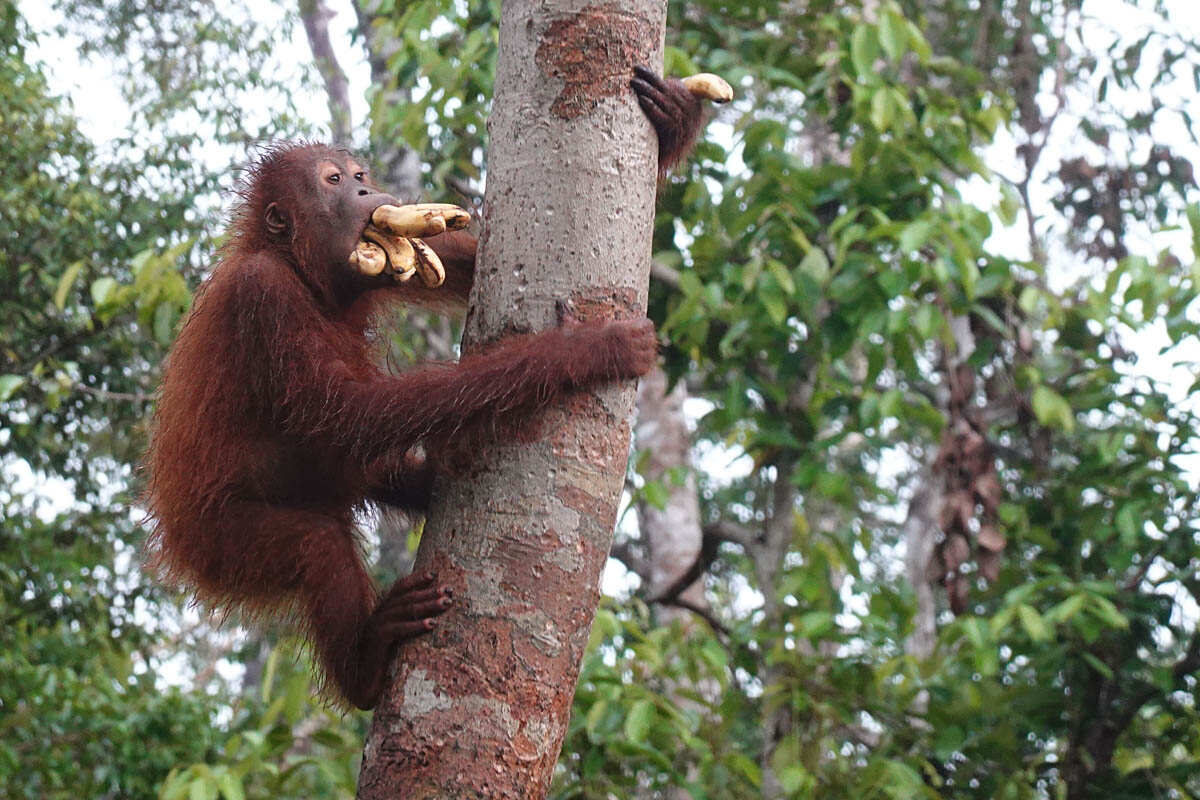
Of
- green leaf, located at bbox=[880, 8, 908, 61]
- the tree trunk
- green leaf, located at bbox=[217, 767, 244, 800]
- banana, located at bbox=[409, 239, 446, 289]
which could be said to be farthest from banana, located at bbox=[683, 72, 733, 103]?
green leaf, located at bbox=[217, 767, 244, 800]

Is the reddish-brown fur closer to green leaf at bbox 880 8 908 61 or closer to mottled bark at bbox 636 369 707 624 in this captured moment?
green leaf at bbox 880 8 908 61

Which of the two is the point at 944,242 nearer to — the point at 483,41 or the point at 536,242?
the point at 483,41

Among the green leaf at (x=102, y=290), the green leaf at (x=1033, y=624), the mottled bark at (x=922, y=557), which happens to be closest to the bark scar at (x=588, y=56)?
the green leaf at (x=1033, y=624)

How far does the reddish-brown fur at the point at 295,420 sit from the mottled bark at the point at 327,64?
4725 mm

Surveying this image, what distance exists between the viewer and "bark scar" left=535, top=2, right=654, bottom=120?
1994 millimetres

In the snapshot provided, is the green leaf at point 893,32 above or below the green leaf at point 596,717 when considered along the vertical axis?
above

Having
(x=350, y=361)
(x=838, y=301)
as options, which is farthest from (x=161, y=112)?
(x=350, y=361)

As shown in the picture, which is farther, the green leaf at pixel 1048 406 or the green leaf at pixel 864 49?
the green leaf at pixel 1048 406

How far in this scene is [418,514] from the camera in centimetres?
313

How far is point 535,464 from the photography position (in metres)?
1.85

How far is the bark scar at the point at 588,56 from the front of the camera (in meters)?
1.99

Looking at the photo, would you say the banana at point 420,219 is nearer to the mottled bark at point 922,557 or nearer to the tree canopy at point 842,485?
the tree canopy at point 842,485

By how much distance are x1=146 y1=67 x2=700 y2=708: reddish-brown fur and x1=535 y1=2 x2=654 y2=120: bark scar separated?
12 cm

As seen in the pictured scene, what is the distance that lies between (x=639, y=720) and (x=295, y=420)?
1.35 m
